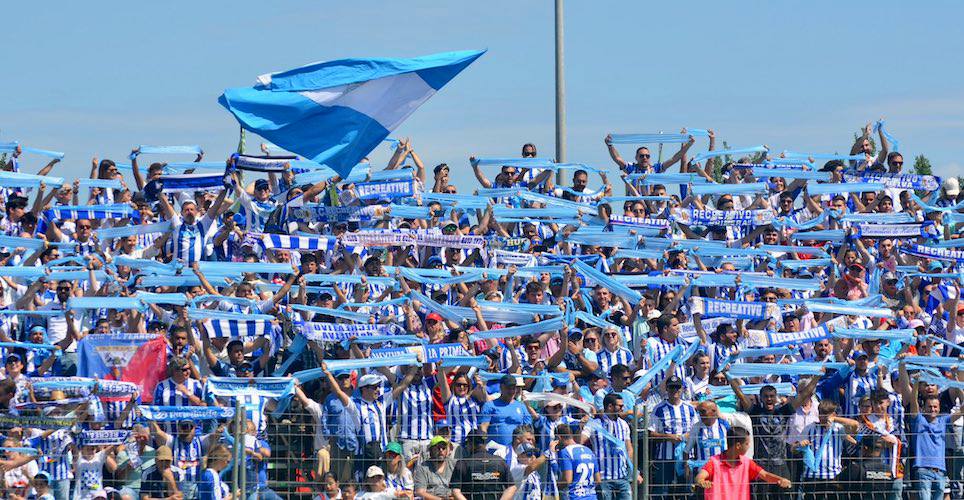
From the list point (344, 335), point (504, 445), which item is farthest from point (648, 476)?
point (344, 335)

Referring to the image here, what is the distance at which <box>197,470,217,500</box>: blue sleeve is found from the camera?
1484 cm

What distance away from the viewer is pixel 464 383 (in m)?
16.9

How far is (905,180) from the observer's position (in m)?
24.6

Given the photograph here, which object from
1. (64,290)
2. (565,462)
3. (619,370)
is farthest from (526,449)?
(64,290)

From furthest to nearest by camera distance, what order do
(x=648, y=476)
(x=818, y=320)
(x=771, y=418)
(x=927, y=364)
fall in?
(x=818, y=320), (x=927, y=364), (x=771, y=418), (x=648, y=476)

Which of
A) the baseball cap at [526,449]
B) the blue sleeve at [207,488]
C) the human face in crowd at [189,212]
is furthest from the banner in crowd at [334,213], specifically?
the blue sleeve at [207,488]

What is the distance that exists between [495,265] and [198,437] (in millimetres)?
6234

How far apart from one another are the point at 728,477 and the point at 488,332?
12.8ft

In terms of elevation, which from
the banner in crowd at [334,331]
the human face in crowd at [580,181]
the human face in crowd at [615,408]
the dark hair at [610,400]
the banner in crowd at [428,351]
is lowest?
the human face in crowd at [615,408]

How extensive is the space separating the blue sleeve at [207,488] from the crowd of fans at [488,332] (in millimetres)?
58

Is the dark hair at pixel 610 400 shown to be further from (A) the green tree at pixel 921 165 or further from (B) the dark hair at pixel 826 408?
(A) the green tree at pixel 921 165

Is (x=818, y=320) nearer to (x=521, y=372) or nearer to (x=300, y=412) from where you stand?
(x=521, y=372)

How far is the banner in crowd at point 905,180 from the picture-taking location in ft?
80.5

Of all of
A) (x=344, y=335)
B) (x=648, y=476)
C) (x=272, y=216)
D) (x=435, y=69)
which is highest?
(x=435, y=69)
